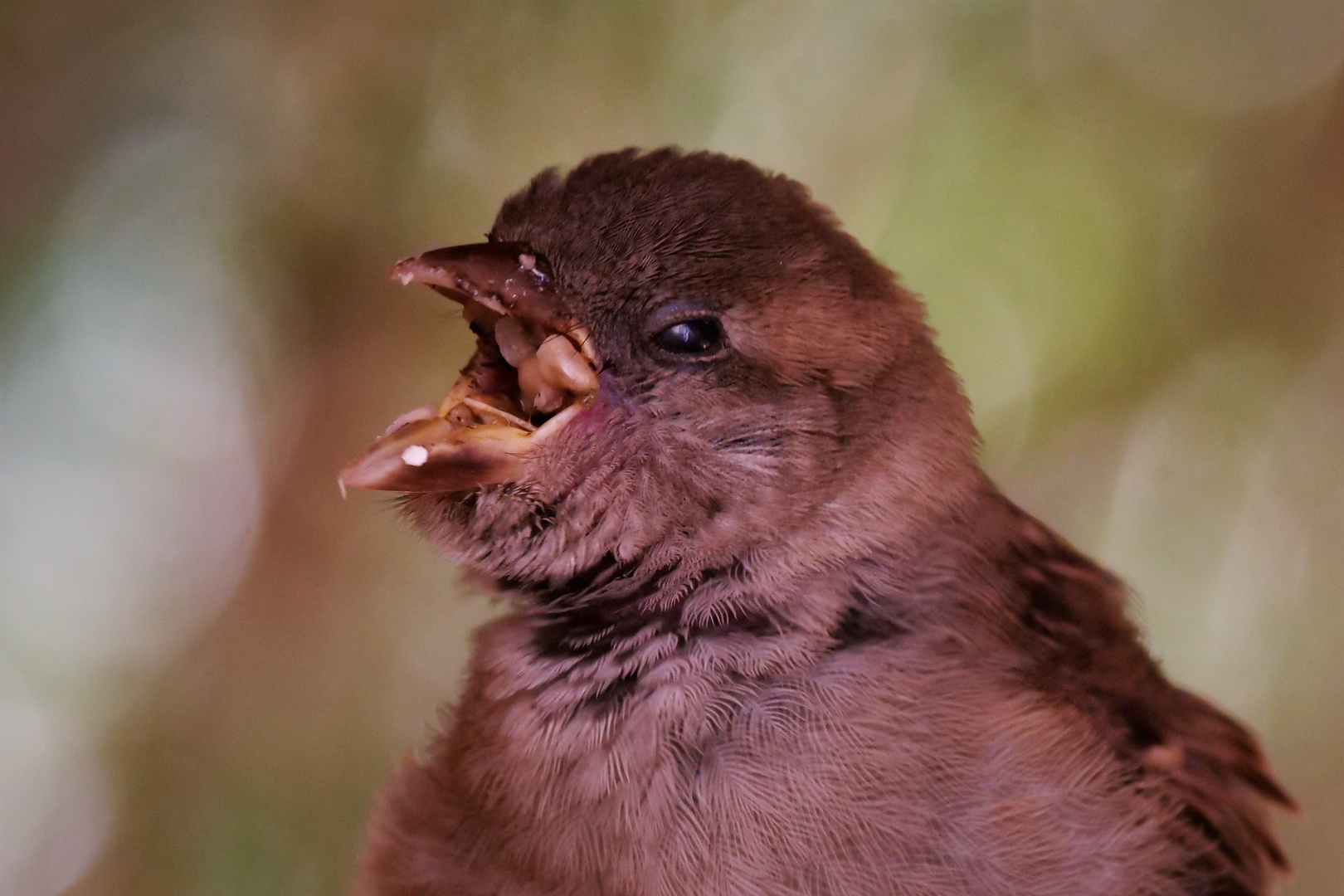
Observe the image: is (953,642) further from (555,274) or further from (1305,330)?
(1305,330)

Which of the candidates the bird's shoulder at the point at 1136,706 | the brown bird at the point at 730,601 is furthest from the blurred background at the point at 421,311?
the brown bird at the point at 730,601

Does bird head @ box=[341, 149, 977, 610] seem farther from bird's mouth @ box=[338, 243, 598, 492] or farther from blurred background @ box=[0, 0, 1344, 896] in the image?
blurred background @ box=[0, 0, 1344, 896]

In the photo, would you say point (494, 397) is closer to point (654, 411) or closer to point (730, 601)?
point (654, 411)

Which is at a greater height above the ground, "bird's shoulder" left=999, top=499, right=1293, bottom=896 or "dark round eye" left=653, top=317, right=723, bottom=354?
"dark round eye" left=653, top=317, right=723, bottom=354

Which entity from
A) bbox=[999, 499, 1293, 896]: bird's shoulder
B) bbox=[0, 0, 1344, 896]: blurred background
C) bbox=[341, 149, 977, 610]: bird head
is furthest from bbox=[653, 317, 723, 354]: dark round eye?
bbox=[0, 0, 1344, 896]: blurred background

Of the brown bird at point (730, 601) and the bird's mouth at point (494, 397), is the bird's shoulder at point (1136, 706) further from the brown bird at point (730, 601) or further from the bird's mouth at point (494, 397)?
the bird's mouth at point (494, 397)

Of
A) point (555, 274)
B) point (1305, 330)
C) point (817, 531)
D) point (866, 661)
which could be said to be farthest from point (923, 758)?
point (1305, 330)
